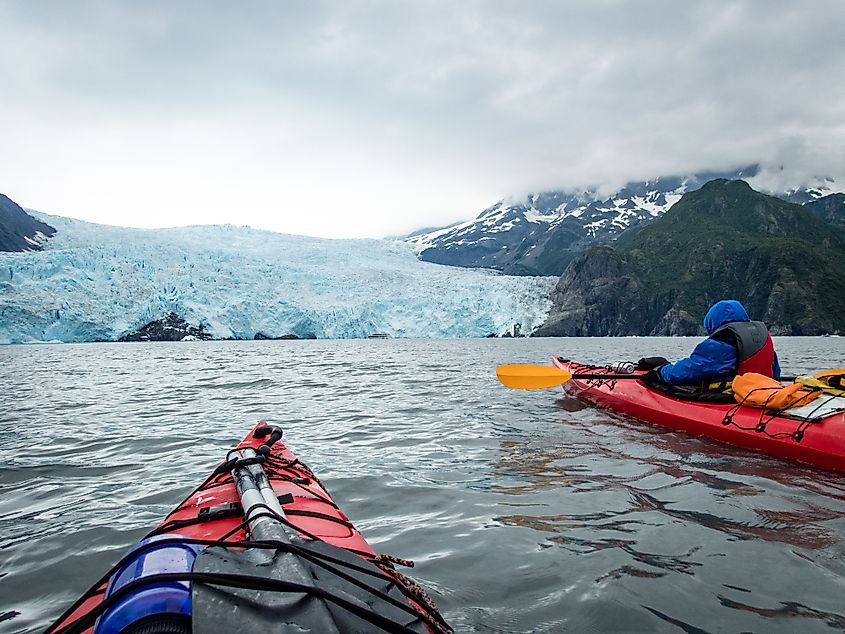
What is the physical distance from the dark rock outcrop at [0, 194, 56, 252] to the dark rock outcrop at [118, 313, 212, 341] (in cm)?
1787

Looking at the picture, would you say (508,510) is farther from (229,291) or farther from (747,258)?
(747,258)

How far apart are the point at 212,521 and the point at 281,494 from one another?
0.45 metres

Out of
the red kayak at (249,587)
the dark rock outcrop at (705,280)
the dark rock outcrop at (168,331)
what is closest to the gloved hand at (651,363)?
the red kayak at (249,587)

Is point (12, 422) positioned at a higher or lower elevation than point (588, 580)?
lower

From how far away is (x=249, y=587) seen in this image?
1.41 m

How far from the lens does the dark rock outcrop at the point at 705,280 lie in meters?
74.6

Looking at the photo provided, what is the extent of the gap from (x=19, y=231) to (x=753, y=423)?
2615 inches

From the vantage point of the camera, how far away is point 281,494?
Result: 2785 millimetres

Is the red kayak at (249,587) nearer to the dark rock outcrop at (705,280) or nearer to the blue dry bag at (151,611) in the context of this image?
the blue dry bag at (151,611)

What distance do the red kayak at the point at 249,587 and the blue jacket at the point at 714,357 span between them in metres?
5.17

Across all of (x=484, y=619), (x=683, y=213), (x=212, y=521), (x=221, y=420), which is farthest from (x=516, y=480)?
(x=683, y=213)

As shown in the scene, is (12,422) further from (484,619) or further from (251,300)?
(251,300)

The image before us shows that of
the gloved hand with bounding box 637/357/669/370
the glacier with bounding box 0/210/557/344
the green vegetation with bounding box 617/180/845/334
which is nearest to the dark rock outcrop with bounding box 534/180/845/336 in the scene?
the green vegetation with bounding box 617/180/845/334

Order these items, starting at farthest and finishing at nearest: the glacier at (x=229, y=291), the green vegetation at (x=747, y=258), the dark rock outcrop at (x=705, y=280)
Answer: the green vegetation at (x=747, y=258), the dark rock outcrop at (x=705, y=280), the glacier at (x=229, y=291)
